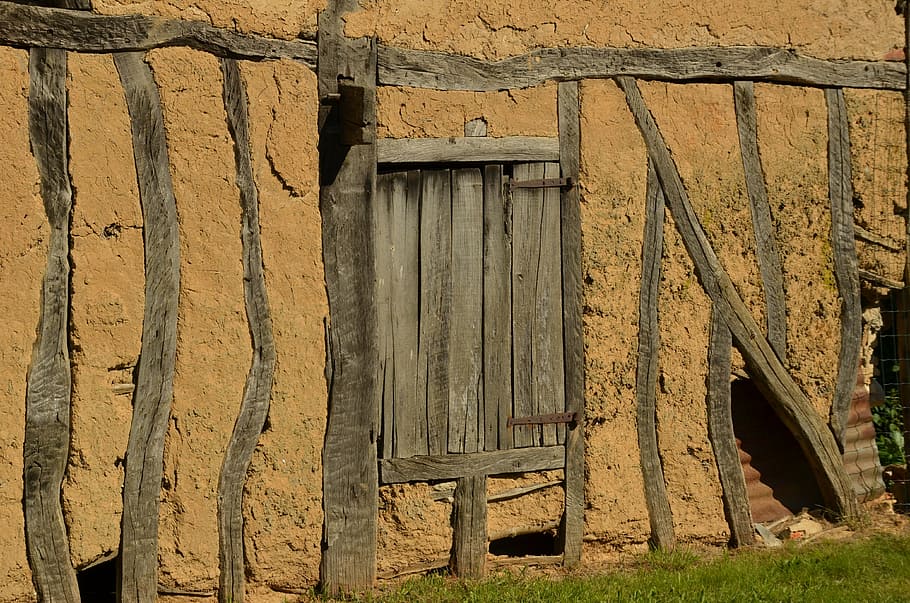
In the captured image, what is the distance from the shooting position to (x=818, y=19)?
20.6ft

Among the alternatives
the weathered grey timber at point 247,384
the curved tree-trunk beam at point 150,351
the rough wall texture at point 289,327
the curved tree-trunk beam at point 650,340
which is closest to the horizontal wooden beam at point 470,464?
the rough wall texture at point 289,327

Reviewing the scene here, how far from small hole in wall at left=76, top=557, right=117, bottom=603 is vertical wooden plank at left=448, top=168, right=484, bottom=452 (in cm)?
190

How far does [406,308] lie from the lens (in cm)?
543

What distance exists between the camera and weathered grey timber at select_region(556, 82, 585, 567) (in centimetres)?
572

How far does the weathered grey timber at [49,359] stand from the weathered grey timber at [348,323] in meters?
1.25

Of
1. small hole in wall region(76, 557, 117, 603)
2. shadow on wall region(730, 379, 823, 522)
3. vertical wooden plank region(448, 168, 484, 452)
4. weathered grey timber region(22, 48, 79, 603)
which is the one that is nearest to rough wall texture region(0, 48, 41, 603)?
weathered grey timber region(22, 48, 79, 603)

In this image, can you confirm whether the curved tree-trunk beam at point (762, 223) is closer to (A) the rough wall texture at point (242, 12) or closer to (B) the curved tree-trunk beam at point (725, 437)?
(B) the curved tree-trunk beam at point (725, 437)

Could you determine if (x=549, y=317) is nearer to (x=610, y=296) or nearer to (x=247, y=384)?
(x=610, y=296)

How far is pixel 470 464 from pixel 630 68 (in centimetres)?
239

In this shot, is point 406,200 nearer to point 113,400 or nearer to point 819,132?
point 113,400

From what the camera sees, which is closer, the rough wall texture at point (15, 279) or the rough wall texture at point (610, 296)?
the rough wall texture at point (15, 279)

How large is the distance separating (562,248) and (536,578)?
6.00 ft

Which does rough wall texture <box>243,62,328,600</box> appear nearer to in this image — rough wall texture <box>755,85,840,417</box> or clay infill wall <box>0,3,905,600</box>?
clay infill wall <box>0,3,905,600</box>

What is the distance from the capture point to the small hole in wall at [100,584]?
209 inches
